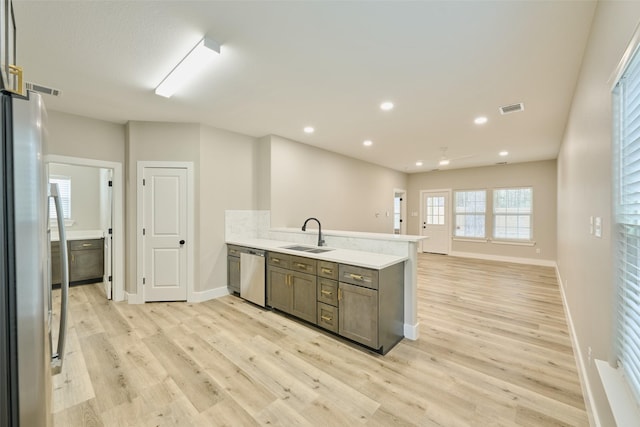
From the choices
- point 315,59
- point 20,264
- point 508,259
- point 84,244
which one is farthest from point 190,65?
point 508,259

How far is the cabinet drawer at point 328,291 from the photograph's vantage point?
9.57 feet

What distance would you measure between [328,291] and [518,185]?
6822mm

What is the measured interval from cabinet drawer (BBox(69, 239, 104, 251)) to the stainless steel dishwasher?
2.94m

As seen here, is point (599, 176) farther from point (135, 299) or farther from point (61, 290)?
point (135, 299)

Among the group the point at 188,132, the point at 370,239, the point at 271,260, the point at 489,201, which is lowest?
the point at 271,260

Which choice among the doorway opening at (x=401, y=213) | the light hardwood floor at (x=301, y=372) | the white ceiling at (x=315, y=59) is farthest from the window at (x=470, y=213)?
the light hardwood floor at (x=301, y=372)

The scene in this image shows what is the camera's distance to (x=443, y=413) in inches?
73.8

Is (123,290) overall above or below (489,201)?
below

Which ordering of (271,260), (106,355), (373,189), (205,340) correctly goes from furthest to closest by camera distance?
1. (373,189)
2. (271,260)
3. (205,340)
4. (106,355)

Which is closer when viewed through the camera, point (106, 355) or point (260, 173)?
point (106, 355)

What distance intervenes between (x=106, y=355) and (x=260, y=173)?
124 inches

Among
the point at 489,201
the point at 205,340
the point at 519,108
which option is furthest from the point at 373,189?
the point at 205,340

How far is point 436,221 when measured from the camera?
864cm

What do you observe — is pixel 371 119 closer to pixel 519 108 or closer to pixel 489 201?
pixel 519 108
